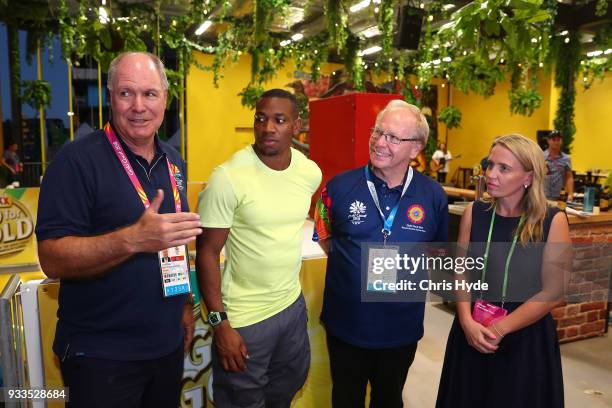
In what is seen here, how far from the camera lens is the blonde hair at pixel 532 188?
182 centimetres

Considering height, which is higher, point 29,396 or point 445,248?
point 445,248

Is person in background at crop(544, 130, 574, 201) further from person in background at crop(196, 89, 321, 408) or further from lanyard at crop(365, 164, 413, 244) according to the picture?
person in background at crop(196, 89, 321, 408)

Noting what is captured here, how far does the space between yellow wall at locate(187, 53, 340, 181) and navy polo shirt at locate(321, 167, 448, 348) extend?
11.0 metres

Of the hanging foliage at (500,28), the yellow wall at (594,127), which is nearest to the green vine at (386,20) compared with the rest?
the hanging foliage at (500,28)

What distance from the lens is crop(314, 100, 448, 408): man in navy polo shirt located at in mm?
1896

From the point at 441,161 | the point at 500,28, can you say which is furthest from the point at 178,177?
the point at 441,161

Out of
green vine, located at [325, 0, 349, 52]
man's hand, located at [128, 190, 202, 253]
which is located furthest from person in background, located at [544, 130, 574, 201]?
man's hand, located at [128, 190, 202, 253]

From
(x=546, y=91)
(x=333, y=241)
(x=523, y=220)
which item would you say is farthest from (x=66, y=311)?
(x=546, y=91)

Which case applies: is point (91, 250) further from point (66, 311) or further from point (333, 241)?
point (333, 241)

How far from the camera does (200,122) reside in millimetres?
12672

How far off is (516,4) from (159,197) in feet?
8.56

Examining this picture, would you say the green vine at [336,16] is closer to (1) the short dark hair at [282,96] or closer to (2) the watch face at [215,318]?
(1) the short dark hair at [282,96]

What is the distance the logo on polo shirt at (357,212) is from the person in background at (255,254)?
0.72ft

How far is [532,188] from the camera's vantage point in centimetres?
184
